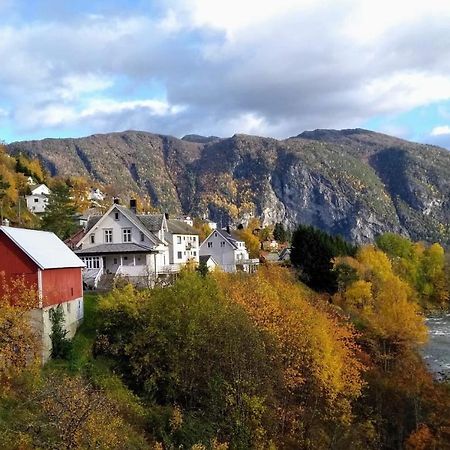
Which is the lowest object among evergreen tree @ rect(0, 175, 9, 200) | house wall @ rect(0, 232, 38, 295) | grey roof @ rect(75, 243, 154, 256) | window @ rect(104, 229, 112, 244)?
house wall @ rect(0, 232, 38, 295)

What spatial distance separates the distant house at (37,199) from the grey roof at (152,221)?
47.1 metres

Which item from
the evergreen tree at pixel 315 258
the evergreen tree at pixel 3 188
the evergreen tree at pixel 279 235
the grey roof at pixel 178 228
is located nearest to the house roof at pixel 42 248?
the grey roof at pixel 178 228

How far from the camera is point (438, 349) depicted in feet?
200

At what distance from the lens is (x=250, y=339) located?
33812 mm

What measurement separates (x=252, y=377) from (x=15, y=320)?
44.2ft

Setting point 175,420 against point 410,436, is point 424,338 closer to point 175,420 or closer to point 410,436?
point 410,436

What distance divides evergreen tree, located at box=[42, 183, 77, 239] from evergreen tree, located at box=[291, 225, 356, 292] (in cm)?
2956

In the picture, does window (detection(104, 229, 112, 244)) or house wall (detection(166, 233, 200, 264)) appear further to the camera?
house wall (detection(166, 233, 200, 264))

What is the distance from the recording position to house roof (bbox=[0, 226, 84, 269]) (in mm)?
31972

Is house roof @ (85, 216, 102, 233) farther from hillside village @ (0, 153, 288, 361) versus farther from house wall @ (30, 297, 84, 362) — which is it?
house wall @ (30, 297, 84, 362)

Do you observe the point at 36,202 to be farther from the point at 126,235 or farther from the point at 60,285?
the point at 60,285

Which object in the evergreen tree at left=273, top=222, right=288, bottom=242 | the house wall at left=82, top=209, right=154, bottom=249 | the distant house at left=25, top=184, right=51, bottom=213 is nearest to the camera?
the house wall at left=82, top=209, right=154, bottom=249

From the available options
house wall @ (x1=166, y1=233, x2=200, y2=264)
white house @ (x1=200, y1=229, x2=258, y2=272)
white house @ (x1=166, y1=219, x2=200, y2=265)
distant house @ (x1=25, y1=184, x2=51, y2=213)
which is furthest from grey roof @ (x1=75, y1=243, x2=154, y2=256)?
distant house @ (x1=25, y1=184, x2=51, y2=213)

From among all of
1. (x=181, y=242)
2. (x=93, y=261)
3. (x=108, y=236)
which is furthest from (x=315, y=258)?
(x=93, y=261)
